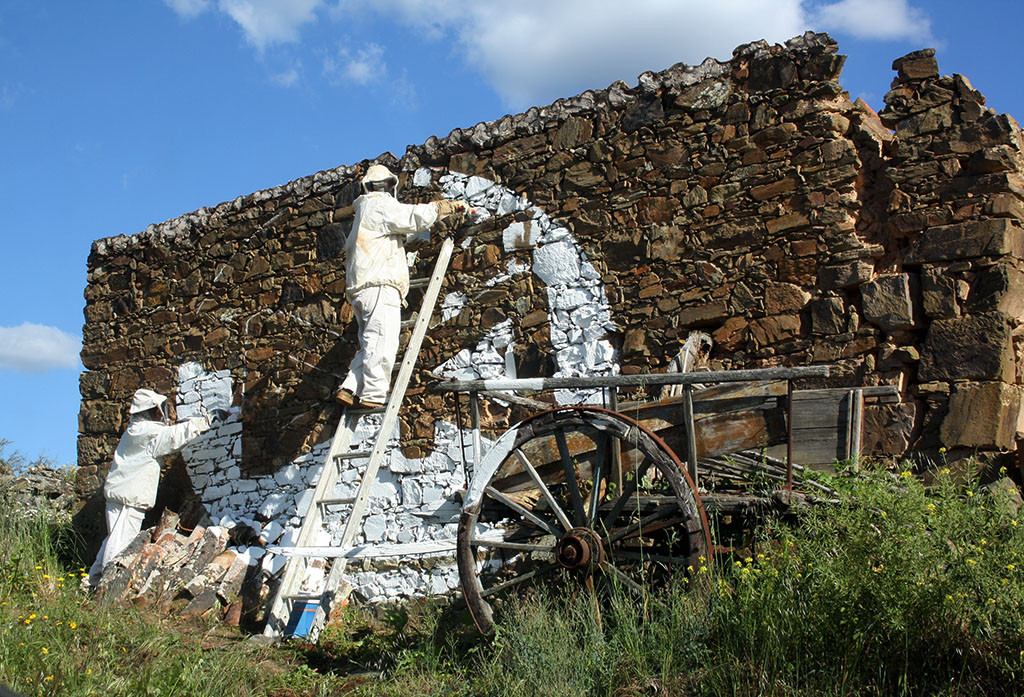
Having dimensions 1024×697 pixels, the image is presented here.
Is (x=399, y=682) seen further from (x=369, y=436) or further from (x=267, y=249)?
(x=267, y=249)

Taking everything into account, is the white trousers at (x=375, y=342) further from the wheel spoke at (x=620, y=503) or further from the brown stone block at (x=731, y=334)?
the wheel spoke at (x=620, y=503)

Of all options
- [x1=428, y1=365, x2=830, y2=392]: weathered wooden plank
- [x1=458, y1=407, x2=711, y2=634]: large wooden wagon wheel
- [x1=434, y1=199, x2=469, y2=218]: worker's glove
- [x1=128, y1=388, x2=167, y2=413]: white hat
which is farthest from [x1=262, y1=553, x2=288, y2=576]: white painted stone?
[x1=428, y1=365, x2=830, y2=392]: weathered wooden plank

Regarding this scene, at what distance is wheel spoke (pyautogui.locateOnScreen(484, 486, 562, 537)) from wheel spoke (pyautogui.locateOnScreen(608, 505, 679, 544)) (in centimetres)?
29

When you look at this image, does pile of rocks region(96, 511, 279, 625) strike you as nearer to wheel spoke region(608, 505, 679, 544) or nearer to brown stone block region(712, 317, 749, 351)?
wheel spoke region(608, 505, 679, 544)

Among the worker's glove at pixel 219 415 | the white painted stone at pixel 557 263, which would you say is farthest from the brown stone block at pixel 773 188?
the worker's glove at pixel 219 415

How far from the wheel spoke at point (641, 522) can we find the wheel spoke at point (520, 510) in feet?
0.96

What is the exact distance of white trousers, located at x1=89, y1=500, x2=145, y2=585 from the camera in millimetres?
6816

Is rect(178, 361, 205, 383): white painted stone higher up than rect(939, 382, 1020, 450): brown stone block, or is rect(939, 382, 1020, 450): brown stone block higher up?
rect(178, 361, 205, 383): white painted stone

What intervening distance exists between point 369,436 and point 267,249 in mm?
2108

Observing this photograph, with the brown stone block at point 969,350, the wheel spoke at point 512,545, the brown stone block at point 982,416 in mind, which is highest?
the brown stone block at point 969,350

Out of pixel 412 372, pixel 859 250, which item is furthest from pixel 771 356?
pixel 412 372

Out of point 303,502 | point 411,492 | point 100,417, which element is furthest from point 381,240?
point 100,417

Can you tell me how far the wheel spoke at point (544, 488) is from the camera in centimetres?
414

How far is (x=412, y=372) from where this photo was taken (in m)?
6.68
